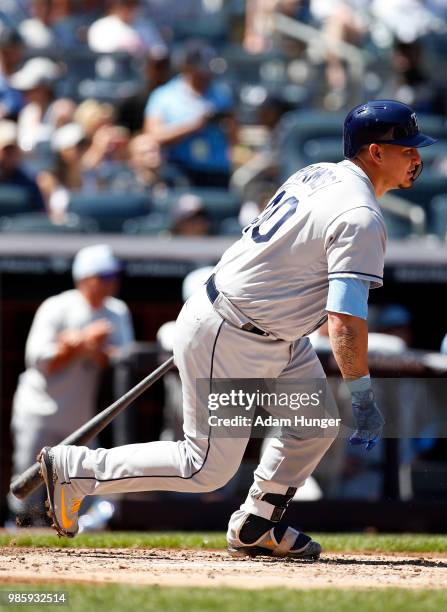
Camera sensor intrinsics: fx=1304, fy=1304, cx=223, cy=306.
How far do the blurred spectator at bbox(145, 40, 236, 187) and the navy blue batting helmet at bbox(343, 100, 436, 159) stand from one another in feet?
18.0

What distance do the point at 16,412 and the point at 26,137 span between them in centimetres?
312

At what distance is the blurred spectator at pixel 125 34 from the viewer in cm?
1172

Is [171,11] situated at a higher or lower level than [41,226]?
higher

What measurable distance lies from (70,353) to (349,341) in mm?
3794

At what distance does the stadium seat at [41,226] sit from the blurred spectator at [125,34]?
2.80 m

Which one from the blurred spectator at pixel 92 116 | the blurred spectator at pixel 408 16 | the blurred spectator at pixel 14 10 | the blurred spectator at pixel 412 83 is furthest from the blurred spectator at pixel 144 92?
the blurred spectator at pixel 408 16

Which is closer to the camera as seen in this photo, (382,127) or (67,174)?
(382,127)

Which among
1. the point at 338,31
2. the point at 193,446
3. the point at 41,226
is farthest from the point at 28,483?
the point at 338,31

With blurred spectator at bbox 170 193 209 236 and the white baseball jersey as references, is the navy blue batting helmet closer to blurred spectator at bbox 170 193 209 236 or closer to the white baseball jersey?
the white baseball jersey

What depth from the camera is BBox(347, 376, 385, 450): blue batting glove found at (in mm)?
4406

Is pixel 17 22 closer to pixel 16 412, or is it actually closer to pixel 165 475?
pixel 16 412

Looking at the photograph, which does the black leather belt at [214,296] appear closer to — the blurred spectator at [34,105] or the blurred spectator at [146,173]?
the blurred spectator at [146,173]

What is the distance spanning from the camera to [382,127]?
4.64 meters

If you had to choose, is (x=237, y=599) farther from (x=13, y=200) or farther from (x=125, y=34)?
(x=125, y=34)
